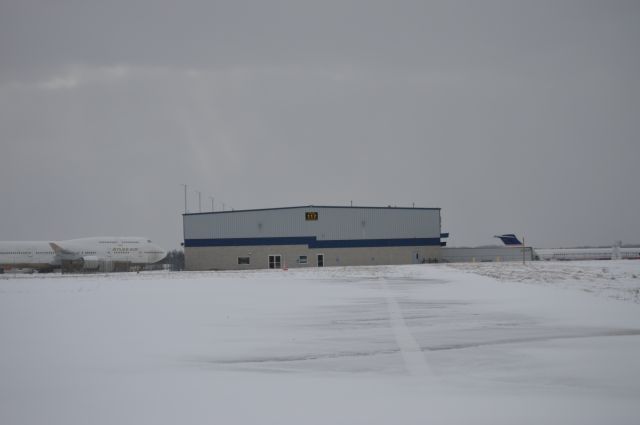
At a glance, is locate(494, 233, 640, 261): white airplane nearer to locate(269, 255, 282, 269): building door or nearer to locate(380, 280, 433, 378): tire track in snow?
locate(269, 255, 282, 269): building door

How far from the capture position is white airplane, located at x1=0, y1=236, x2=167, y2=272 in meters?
73.7

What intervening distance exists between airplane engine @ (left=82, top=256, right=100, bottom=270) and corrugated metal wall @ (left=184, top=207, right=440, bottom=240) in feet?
44.0

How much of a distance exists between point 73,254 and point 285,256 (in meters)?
28.1

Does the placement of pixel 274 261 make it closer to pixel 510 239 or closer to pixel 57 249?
pixel 57 249

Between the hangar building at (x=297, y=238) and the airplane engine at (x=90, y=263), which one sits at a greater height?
the hangar building at (x=297, y=238)

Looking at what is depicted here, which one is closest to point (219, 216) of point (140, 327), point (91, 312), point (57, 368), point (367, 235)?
point (367, 235)

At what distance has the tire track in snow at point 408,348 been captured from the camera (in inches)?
373

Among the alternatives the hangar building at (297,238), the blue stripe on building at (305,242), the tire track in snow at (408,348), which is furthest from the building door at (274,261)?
the tire track in snow at (408,348)

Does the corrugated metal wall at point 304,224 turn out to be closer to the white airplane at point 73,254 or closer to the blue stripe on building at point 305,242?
the blue stripe on building at point 305,242

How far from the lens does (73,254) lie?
7444 cm

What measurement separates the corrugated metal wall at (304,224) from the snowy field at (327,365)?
46.3m

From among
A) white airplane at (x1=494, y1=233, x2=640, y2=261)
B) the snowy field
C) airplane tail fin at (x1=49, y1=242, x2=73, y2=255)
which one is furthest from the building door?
the snowy field

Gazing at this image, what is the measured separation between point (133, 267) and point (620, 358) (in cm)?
7715

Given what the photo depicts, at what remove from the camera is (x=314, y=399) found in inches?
304
